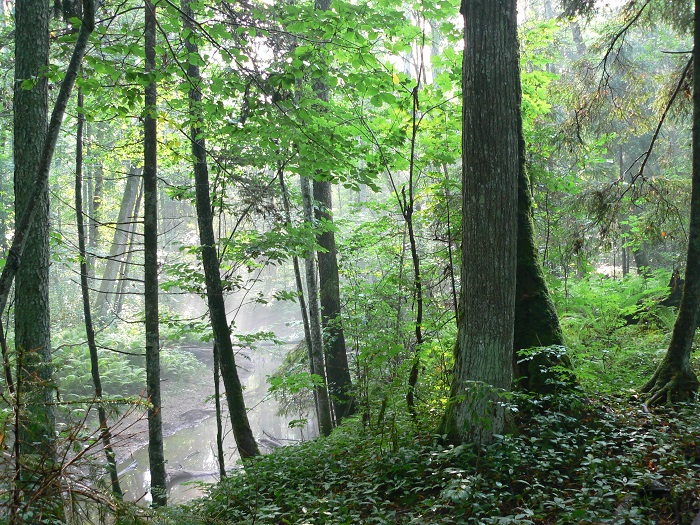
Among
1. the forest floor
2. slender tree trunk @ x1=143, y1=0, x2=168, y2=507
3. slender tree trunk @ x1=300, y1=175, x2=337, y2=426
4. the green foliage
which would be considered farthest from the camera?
the forest floor

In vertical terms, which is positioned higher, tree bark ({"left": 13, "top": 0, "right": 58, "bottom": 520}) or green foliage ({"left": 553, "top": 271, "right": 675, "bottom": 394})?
tree bark ({"left": 13, "top": 0, "right": 58, "bottom": 520})

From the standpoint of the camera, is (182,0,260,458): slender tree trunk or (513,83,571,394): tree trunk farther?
(182,0,260,458): slender tree trunk

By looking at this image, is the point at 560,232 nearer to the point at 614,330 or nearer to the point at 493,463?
the point at 614,330

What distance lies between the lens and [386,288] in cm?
972

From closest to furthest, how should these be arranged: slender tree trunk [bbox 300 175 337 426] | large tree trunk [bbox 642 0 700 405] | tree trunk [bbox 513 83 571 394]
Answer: large tree trunk [bbox 642 0 700 405] < tree trunk [bbox 513 83 571 394] < slender tree trunk [bbox 300 175 337 426]

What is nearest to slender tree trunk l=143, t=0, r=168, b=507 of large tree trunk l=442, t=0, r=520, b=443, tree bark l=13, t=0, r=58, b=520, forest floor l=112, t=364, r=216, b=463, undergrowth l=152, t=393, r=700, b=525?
undergrowth l=152, t=393, r=700, b=525

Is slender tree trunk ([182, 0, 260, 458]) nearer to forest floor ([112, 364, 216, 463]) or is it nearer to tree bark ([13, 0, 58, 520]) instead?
tree bark ([13, 0, 58, 520])

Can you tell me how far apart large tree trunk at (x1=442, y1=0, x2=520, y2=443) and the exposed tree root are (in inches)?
66.5

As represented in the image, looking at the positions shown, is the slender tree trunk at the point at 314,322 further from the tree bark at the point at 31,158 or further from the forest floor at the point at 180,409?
the forest floor at the point at 180,409

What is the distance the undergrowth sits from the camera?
3.14 metres

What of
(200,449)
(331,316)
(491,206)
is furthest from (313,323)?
(200,449)

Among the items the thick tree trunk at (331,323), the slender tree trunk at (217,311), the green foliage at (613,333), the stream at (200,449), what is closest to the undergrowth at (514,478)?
the green foliage at (613,333)

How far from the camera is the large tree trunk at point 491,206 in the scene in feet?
13.7

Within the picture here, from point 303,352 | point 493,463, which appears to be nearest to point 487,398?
point 493,463
